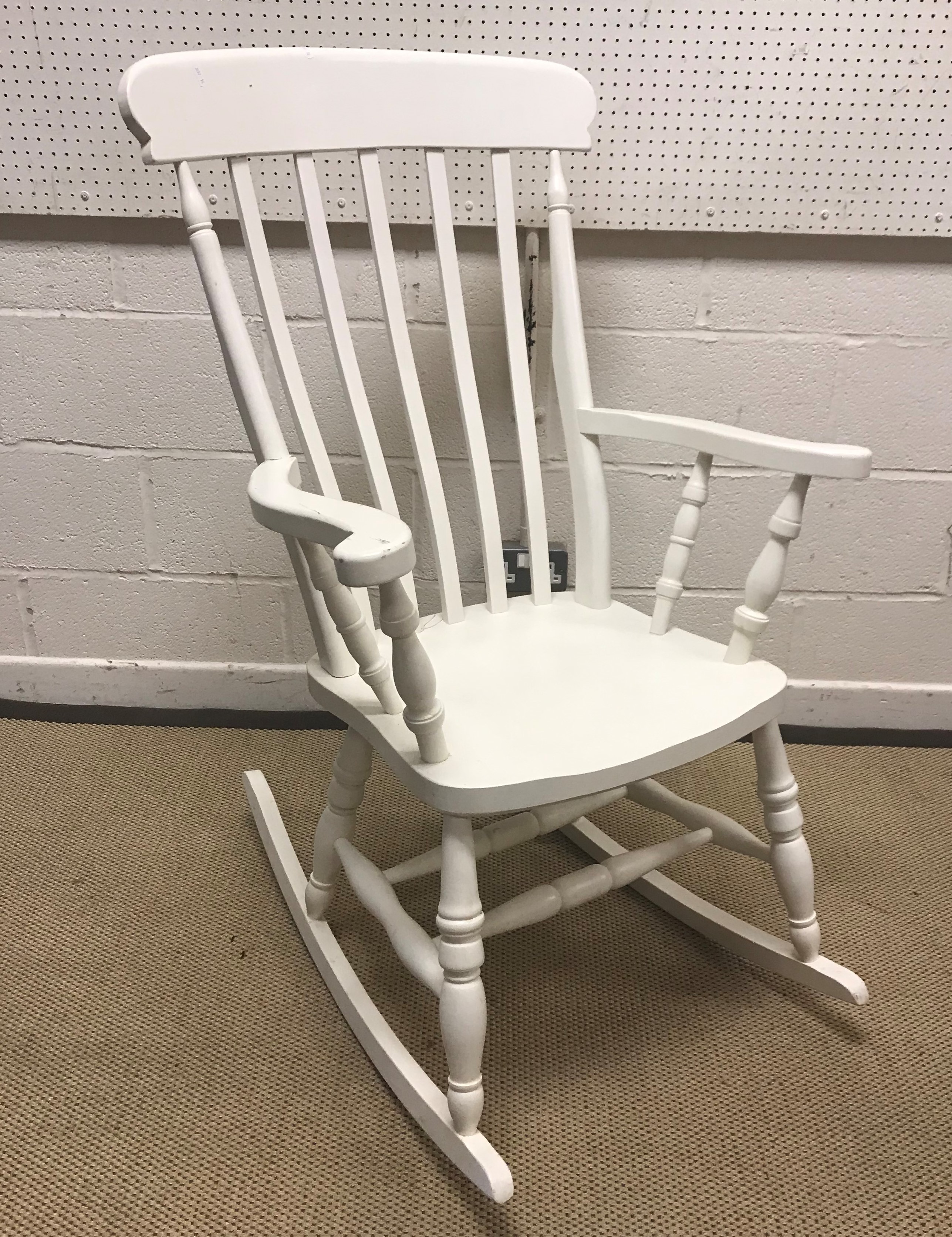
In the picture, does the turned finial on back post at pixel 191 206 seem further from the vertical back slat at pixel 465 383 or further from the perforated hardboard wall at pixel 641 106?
the perforated hardboard wall at pixel 641 106

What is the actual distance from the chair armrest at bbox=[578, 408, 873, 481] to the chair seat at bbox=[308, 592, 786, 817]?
0.70 ft

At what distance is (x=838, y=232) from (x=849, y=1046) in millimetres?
1051

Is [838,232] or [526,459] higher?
[838,232]

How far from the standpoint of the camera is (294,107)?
888mm

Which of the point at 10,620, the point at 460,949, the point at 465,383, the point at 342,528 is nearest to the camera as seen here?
the point at 342,528

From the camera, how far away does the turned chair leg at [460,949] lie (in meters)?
0.77

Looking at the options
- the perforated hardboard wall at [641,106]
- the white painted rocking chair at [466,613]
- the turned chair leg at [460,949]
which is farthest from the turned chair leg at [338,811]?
the perforated hardboard wall at [641,106]

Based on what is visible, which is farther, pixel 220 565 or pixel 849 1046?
pixel 220 565

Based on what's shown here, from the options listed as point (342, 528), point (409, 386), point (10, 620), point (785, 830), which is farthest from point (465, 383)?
point (10, 620)

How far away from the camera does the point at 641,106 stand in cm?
115

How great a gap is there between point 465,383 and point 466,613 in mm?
278

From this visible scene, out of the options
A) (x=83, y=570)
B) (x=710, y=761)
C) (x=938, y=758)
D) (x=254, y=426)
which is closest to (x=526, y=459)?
(x=254, y=426)

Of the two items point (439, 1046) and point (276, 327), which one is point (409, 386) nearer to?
point (276, 327)

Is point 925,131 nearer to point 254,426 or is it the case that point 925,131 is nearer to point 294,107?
point 294,107
